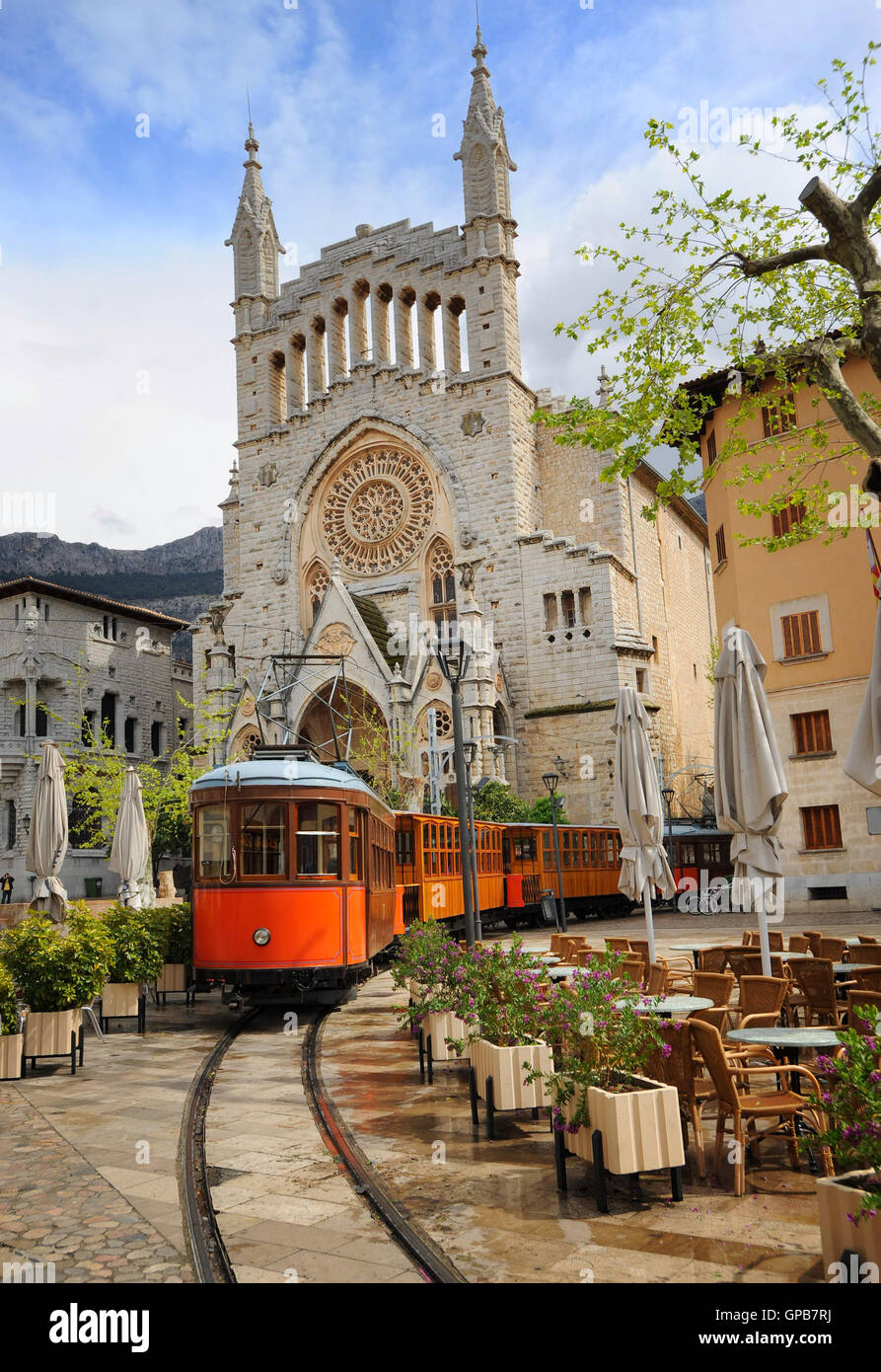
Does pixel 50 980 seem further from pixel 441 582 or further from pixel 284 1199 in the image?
pixel 441 582

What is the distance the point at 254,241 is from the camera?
43.3 meters

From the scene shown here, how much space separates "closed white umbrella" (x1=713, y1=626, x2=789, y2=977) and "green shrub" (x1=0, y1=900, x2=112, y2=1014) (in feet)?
20.0

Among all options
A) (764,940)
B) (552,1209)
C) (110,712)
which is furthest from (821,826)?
(110,712)

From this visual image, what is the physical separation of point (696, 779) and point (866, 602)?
20177mm

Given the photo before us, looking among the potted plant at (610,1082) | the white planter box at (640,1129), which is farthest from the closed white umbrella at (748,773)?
the white planter box at (640,1129)

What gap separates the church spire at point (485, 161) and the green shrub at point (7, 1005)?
35219 millimetres

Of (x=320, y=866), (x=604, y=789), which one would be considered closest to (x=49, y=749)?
(x=320, y=866)

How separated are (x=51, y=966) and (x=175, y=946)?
4110 millimetres

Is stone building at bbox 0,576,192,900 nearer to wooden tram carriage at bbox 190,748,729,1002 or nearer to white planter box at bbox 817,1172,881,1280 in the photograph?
wooden tram carriage at bbox 190,748,729,1002

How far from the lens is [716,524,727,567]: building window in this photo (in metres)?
25.5

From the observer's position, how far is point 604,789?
32.6 meters

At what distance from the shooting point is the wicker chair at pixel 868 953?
9.50 m

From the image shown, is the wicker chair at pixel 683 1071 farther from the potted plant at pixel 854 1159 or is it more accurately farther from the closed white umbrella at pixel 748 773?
the closed white umbrella at pixel 748 773

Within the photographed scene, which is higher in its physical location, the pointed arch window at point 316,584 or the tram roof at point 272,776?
the pointed arch window at point 316,584
